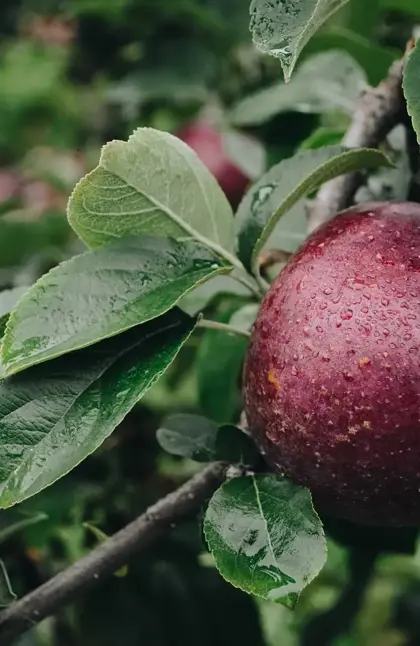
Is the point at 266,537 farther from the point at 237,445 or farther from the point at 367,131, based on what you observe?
the point at 367,131

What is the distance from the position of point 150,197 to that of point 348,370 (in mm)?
186

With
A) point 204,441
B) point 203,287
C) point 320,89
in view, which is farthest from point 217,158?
point 204,441

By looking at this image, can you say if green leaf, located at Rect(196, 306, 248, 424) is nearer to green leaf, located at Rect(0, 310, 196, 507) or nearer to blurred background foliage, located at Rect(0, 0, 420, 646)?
blurred background foliage, located at Rect(0, 0, 420, 646)

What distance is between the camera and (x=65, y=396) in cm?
59

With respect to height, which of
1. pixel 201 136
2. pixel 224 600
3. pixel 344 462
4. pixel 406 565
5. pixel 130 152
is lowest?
pixel 406 565

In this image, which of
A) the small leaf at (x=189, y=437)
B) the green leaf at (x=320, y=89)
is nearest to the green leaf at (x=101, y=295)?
the small leaf at (x=189, y=437)

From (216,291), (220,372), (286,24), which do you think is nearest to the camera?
(286,24)

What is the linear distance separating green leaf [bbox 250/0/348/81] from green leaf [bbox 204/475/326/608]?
25 centimetres

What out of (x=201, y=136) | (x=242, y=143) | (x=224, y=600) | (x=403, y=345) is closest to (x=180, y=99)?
(x=201, y=136)

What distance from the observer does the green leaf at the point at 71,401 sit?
562mm

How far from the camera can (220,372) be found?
946 millimetres

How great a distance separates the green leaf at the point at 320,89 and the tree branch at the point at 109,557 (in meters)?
0.45

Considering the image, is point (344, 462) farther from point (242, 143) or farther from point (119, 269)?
point (242, 143)

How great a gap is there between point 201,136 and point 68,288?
1.05m
